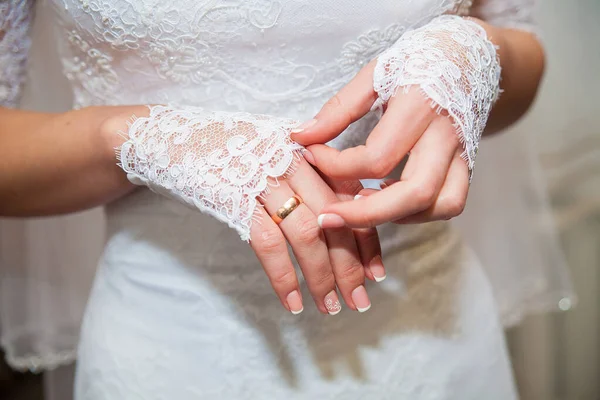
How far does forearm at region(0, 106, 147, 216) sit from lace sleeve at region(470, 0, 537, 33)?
545 mm

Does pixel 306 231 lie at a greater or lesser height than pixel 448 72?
lesser

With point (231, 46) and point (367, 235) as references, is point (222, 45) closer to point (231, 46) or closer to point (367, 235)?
point (231, 46)

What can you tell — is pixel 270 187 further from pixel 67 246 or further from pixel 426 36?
pixel 67 246

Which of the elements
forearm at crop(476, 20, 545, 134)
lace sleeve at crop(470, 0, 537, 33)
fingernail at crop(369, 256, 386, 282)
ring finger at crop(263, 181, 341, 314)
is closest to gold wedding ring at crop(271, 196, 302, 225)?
ring finger at crop(263, 181, 341, 314)

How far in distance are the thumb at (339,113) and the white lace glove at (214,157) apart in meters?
0.01

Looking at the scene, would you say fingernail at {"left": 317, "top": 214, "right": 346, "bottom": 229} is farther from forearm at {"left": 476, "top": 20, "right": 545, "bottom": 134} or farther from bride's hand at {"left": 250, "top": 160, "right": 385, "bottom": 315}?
forearm at {"left": 476, "top": 20, "right": 545, "bottom": 134}

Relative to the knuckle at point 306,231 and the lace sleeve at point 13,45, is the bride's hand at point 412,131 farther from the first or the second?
the lace sleeve at point 13,45

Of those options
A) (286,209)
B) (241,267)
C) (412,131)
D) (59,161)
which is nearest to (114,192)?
(59,161)

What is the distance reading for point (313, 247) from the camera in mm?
540

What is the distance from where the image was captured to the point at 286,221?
535 mm

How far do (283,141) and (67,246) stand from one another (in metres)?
0.86

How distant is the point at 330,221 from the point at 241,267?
0.25 metres

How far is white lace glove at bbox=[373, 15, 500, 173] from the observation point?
542 millimetres

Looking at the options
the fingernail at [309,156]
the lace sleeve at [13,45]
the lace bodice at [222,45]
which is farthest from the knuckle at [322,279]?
the lace sleeve at [13,45]
